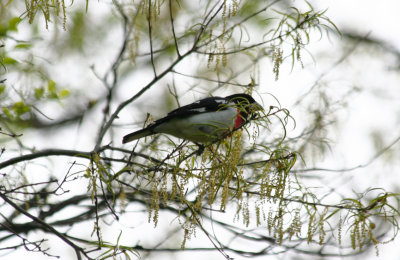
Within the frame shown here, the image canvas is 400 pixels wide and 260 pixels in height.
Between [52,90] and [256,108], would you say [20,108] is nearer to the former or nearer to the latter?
[52,90]

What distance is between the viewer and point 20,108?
316 centimetres

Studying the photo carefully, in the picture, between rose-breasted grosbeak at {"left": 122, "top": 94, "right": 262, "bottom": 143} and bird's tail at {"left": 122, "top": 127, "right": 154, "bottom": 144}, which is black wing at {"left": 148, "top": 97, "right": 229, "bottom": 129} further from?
bird's tail at {"left": 122, "top": 127, "right": 154, "bottom": 144}

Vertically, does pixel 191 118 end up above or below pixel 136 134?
above

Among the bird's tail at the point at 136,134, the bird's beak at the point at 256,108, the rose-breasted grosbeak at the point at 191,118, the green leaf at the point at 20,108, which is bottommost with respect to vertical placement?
the bird's beak at the point at 256,108

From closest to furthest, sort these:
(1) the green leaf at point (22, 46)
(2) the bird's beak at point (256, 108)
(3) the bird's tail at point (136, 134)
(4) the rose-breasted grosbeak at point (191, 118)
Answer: (2) the bird's beak at point (256, 108) → (1) the green leaf at point (22, 46) → (3) the bird's tail at point (136, 134) → (4) the rose-breasted grosbeak at point (191, 118)

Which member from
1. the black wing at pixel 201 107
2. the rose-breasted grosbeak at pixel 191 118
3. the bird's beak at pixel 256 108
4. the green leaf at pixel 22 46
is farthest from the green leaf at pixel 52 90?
the bird's beak at pixel 256 108

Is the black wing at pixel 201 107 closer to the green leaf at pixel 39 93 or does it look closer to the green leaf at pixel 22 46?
the green leaf at pixel 39 93

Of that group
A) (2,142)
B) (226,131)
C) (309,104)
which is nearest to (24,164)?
(2,142)

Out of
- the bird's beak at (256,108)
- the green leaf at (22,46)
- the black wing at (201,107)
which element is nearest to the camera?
the bird's beak at (256,108)

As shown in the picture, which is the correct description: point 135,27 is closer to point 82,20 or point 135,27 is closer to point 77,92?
point 82,20

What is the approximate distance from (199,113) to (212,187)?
183 cm

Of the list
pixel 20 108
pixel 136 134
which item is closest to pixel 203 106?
pixel 136 134

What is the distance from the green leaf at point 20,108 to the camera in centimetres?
316

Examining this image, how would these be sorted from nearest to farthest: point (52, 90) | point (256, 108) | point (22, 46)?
point (256, 108) < point (22, 46) < point (52, 90)
